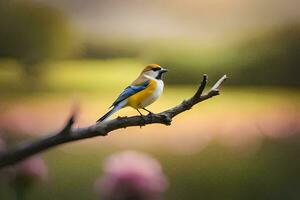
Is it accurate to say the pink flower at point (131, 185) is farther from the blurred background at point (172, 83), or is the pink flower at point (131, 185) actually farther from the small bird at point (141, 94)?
the blurred background at point (172, 83)

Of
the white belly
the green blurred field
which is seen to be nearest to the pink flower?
the white belly

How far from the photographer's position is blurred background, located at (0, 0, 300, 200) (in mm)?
1249

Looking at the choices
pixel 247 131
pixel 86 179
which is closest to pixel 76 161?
pixel 86 179

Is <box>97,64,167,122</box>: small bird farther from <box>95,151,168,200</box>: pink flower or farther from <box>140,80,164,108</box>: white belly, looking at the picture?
<box>95,151,168,200</box>: pink flower

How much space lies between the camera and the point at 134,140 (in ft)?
4.22

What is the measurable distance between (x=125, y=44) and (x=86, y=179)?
277mm

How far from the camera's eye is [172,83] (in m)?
1.25

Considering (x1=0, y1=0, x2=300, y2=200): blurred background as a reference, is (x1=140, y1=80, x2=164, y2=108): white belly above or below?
above

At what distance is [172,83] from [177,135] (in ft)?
0.40

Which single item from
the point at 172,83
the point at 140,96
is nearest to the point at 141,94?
the point at 140,96

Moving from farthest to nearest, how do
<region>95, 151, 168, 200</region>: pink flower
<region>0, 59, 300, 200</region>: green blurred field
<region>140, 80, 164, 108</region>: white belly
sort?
<region>0, 59, 300, 200</region>: green blurred field → <region>140, 80, 164, 108</region>: white belly → <region>95, 151, 168, 200</region>: pink flower

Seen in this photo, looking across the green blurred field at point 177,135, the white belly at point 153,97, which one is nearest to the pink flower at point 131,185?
the white belly at point 153,97

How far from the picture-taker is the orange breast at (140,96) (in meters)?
0.81

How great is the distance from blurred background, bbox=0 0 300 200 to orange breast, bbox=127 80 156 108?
42cm
